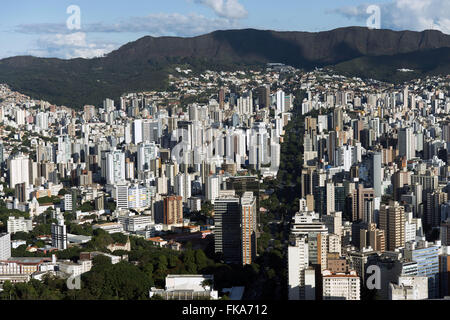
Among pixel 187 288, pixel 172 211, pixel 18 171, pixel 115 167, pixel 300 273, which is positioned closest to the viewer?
pixel 300 273

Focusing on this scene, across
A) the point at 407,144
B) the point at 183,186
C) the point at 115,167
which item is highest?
the point at 407,144

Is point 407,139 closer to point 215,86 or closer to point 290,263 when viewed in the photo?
point 290,263

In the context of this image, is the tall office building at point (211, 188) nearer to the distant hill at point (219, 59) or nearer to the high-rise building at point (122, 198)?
the high-rise building at point (122, 198)

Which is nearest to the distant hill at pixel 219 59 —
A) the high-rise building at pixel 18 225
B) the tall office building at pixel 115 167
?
the tall office building at pixel 115 167

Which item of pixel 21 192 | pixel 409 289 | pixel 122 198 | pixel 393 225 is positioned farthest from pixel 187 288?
pixel 21 192

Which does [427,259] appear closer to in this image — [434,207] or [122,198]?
[434,207]
